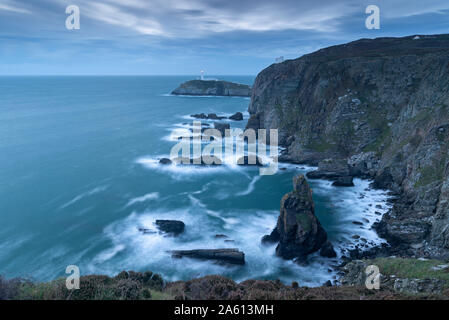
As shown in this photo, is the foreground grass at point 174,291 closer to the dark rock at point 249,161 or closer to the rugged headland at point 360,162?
the rugged headland at point 360,162

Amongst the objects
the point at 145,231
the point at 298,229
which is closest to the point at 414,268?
the point at 298,229

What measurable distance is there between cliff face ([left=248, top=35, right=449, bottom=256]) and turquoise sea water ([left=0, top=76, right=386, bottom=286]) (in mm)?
4301

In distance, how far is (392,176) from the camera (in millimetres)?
45250

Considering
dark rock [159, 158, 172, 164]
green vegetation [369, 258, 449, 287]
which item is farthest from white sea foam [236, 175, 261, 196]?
green vegetation [369, 258, 449, 287]

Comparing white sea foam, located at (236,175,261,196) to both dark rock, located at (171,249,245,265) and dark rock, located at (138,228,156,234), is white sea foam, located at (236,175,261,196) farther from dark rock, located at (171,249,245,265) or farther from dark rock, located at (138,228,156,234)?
dark rock, located at (171,249,245,265)

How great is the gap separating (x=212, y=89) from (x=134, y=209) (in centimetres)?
14833

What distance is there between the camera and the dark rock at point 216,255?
29.8m

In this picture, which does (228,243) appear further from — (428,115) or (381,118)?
(381,118)

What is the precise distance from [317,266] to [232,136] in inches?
2212

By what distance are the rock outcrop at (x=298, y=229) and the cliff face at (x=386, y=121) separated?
8291 mm

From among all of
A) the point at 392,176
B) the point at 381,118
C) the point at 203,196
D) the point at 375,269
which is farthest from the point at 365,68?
the point at 375,269

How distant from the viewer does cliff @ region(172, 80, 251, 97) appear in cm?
17838

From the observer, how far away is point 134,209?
136ft
